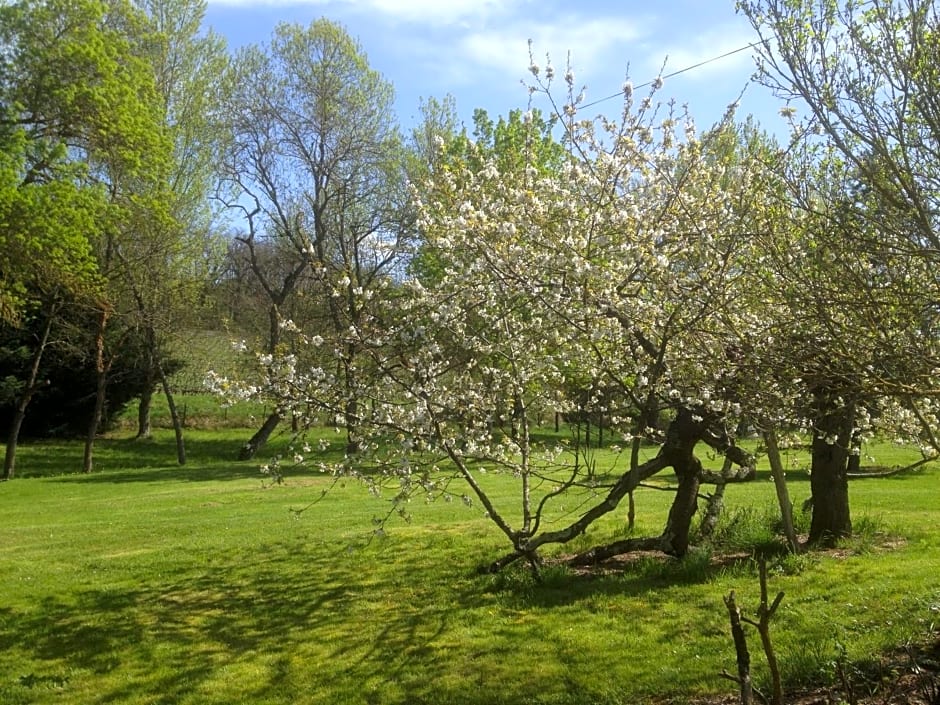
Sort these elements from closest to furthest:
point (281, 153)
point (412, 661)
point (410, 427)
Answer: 1. point (412, 661)
2. point (410, 427)
3. point (281, 153)

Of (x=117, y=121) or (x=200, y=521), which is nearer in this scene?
(x=200, y=521)

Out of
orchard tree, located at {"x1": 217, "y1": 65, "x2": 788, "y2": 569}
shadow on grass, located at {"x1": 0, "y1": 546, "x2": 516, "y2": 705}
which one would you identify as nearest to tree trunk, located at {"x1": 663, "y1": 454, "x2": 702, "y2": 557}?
orchard tree, located at {"x1": 217, "y1": 65, "x2": 788, "y2": 569}

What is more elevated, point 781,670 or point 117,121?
point 117,121

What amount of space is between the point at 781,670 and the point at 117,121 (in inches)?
601

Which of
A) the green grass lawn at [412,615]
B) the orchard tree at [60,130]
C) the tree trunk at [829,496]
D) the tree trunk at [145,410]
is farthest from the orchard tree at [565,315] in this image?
the tree trunk at [145,410]

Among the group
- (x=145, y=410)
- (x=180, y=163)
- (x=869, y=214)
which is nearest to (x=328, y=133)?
(x=180, y=163)

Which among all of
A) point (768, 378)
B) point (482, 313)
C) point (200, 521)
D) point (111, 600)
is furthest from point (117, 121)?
point (768, 378)

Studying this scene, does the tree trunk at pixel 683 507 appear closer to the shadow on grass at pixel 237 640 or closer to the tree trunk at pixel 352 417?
the shadow on grass at pixel 237 640

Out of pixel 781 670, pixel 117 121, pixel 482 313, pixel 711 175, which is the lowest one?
pixel 781 670

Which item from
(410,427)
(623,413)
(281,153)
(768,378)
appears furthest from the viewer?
(281,153)

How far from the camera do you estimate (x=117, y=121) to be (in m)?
15.4

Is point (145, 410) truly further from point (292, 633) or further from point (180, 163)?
point (292, 633)

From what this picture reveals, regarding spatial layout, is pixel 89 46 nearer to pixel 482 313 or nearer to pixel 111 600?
pixel 111 600

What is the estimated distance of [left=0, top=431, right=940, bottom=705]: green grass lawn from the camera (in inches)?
213
